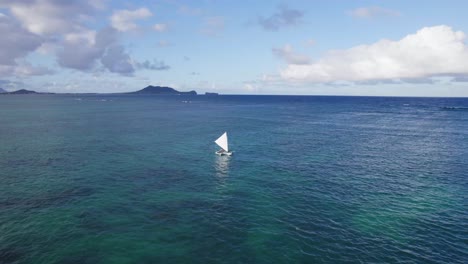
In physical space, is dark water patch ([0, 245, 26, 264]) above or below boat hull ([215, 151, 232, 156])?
below

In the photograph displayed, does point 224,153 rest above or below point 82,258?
above

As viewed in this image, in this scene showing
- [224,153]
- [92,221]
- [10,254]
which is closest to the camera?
[10,254]

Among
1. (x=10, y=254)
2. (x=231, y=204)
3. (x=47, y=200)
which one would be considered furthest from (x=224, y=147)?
(x=10, y=254)

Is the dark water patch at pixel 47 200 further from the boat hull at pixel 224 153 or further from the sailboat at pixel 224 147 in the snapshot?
the sailboat at pixel 224 147

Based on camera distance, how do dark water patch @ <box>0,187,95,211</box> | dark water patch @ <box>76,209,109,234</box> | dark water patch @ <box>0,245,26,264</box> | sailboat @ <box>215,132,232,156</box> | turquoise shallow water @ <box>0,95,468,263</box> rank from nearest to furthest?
dark water patch @ <box>0,245,26,264</box> → turquoise shallow water @ <box>0,95,468,263</box> → dark water patch @ <box>76,209,109,234</box> → dark water patch @ <box>0,187,95,211</box> → sailboat @ <box>215,132,232,156</box>

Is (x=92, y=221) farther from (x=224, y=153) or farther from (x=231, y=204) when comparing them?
(x=224, y=153)

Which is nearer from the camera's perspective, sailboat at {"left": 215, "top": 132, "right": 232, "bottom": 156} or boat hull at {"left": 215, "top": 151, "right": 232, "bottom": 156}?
boat hull at {"left": 215, "top": 151, "right": 232, "bottom": 156}

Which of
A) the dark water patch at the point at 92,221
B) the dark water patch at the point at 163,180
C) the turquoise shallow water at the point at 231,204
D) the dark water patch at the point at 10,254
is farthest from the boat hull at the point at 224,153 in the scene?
the dark water patch at the point at 10,254

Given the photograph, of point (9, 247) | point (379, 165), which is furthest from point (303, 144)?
point (9, 247)

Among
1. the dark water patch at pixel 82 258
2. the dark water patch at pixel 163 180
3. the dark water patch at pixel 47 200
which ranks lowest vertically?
the dark water patch at pixel 82 258

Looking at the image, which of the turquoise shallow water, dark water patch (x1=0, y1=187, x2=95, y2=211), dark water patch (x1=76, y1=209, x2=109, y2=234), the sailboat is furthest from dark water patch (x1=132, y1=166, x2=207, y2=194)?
the sailboat

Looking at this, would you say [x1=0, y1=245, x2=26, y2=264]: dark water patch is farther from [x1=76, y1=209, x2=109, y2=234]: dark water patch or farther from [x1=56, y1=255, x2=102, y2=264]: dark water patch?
[x1=76, y1=209, x2=109, y2=234]: dark water patch
